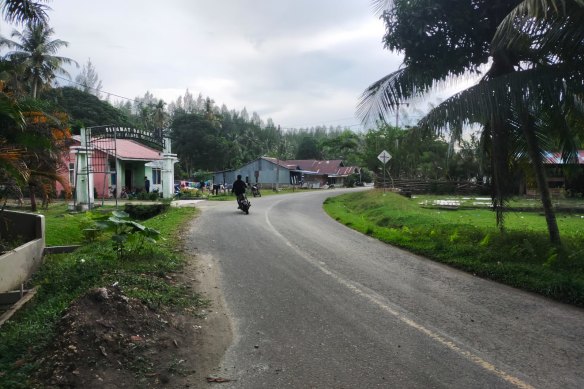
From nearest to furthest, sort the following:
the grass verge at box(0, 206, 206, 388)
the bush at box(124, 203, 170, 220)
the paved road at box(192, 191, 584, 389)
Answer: the paved road at box(192, 191, 584, 389) → the grass verge at box(0, 206, 206, 388) → the bush at box(124, 203, 170, 220)

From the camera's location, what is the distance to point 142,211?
21.0m

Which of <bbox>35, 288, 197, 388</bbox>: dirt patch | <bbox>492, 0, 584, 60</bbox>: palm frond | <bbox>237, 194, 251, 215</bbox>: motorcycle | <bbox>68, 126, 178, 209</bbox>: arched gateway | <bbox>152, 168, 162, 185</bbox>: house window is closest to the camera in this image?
<bbox>35, 288, 197, 388</bbox>: dirt patch

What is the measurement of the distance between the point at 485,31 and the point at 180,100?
376ft

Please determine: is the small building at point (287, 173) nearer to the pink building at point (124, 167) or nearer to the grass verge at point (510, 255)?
the pink building at point (124, 167)

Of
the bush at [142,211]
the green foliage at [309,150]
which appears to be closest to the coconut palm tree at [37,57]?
the bush at [142,211]

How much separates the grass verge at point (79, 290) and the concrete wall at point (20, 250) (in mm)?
340

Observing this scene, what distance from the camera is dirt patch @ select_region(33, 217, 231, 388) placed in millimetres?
4230

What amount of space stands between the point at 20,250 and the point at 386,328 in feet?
26.8

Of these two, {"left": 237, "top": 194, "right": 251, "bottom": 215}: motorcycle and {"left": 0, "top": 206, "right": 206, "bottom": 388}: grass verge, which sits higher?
{"left": 237, "top": 194, "right": 251, "bottom": 215}: motorcycle

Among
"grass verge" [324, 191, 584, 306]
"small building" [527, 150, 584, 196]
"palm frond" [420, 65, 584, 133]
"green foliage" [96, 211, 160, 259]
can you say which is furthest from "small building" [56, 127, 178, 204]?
"small building" [527, 150, 584, 196]

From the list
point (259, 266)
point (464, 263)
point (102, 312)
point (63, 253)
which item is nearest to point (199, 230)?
point (63, 253)

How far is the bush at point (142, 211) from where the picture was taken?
20719mm

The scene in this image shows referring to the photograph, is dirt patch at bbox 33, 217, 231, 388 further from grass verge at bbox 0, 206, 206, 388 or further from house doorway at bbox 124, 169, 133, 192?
house doorway at bbox 124, 169, 133, 192

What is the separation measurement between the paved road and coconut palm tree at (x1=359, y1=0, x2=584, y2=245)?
10.7 feet
